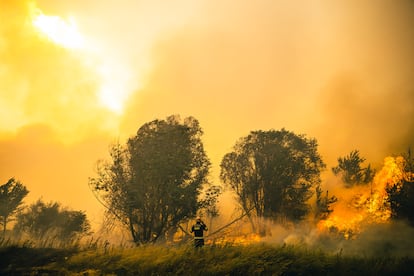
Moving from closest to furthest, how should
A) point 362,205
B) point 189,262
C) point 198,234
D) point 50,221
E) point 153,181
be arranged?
point 189,262 < point 198,234 < point 153,181 < point 362,205 < point 50,221

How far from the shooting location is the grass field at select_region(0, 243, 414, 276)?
13812mm

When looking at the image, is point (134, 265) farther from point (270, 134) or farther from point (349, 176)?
point (349, 176)

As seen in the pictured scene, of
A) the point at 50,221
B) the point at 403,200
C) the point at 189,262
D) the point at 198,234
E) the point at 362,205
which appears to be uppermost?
the point at 50,221

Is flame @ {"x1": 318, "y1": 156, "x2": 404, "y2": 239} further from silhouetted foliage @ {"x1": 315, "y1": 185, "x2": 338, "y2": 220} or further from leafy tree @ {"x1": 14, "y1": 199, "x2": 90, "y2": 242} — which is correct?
leafy tree @ {"x1": 14, "y1": 199, "x2": 90, "y2": 242}

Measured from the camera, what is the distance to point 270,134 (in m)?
42.4

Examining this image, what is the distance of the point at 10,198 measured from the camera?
44188 millimetres

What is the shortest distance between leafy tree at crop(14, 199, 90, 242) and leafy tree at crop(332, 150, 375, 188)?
34311 mm

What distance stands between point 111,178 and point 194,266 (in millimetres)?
14018

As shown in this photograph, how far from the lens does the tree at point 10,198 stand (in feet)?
141

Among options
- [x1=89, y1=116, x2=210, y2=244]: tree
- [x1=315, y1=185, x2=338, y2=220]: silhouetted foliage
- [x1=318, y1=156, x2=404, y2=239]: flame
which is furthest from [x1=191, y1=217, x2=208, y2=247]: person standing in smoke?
[x1=315, y1=185, x2=338, y2=220]: silhouetted foliage

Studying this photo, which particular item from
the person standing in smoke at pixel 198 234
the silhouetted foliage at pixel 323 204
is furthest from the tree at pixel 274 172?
the person standing in smoke at pixel 198 234

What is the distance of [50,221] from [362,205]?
38.8 metres

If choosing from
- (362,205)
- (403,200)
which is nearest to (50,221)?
(362,205)

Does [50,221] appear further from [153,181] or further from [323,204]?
[323,204]
